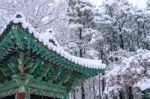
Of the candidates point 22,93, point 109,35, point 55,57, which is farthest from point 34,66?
point 109,35

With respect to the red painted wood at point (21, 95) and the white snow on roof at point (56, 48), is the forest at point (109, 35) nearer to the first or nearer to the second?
the white snow on roof at point (56, 48)

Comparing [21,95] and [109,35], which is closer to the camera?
[21,95]

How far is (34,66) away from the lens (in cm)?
706

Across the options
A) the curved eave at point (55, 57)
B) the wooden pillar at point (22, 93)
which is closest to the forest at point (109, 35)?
the curved eave at point (55, 57)

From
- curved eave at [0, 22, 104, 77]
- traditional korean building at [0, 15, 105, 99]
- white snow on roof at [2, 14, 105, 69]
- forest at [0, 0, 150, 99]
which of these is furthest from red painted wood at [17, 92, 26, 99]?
forest at [0, 0, 150, 99]

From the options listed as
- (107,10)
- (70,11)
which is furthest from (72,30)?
(107,10)

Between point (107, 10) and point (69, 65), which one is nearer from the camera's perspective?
point (69, 65)

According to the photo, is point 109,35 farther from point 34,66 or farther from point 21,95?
point 21,95

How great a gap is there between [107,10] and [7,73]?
21.0 meters

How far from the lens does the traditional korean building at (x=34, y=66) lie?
6121 mm

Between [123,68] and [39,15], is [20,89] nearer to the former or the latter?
[39,15]

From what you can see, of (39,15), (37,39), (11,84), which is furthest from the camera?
(39,15)

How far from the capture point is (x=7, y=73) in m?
7.59

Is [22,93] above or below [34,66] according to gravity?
below
